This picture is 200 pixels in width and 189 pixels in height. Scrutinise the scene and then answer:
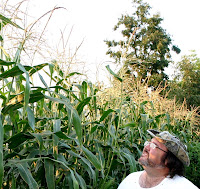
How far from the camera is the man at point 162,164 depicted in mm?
2494

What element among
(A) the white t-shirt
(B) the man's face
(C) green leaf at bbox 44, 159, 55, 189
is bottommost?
(A) the white t-shirt

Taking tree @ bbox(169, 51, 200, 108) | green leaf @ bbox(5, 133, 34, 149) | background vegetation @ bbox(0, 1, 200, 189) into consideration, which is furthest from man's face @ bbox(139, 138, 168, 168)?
tree @ bbox(169, 51, 200, 108)

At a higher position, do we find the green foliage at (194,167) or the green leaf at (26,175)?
the green leaf at (26,175)

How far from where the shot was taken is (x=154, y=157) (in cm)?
252

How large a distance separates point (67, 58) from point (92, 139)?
79 cm

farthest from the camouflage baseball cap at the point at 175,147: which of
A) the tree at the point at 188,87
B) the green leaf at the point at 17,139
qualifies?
the tree at the point at 188,87

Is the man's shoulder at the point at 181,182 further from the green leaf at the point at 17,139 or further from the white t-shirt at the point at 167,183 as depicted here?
the green leaf at the point at 17,139

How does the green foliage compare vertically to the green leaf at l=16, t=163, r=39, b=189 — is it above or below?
below

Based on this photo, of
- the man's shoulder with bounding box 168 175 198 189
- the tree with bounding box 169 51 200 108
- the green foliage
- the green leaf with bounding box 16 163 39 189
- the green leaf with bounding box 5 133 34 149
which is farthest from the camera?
the tree with bounding box 169 51 200 108

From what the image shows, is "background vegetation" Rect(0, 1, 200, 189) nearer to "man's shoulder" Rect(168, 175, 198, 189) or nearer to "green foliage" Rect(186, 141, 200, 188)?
"man's shoulder" Rect(168, 175, 198, 189)

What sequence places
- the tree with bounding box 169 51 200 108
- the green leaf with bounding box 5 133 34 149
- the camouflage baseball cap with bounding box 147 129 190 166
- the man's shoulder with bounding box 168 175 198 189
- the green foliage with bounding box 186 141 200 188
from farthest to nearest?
the tree with bounding box 169 51 200 108 → the green foliage with bounding box 186 141 200 188 → the camouflage baseball cap with bounding box 147 129 190 166 → the man's shoulder with bounding box 168 175 198 189 → the green leaf with bounding box 5 133 34 149

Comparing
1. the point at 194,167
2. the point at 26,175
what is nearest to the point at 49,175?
the point at 26,175

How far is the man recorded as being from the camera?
249cm

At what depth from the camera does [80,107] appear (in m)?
2.38
